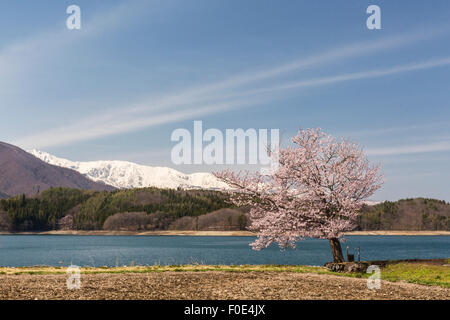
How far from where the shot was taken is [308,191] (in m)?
38.9

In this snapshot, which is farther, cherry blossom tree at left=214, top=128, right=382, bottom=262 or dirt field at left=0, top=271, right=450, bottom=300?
cherry blossom tree at left=214, top=128, right=382, bottom=262

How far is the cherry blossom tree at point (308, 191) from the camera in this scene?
38.3 m

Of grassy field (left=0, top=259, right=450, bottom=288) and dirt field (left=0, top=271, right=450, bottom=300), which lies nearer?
dirt field (left=0, top=271, right=450, bottom=300)

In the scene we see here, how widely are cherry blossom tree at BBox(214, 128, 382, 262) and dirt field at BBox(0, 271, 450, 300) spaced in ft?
34.7

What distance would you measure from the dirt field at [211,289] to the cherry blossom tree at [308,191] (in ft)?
34.7

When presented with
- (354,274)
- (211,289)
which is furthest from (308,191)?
(211,289)

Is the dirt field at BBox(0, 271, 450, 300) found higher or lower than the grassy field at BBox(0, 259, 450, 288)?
higher

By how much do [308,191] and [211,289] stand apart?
18.0 meters

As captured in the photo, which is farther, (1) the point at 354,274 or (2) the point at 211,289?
(1) the point at 354,274

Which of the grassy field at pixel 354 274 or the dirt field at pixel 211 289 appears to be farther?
the grassy field at pixel 354 274

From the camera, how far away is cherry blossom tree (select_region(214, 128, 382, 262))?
38.3 m

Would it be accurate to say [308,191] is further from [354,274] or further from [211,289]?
[211,289]
